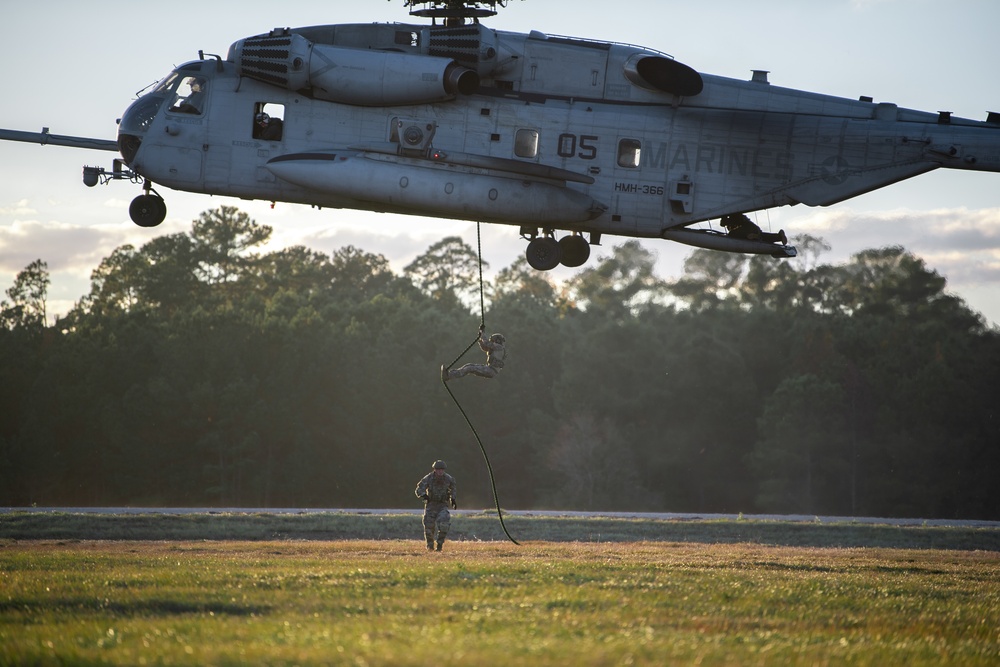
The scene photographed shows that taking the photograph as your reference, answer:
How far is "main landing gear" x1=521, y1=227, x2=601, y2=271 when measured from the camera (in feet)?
78.1

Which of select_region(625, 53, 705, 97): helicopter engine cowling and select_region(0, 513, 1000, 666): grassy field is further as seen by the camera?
select_region(625, 53, 705, 97): helicopter engine cowling

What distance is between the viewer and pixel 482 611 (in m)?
14.3

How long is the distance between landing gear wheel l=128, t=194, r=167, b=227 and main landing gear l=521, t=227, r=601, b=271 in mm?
7259

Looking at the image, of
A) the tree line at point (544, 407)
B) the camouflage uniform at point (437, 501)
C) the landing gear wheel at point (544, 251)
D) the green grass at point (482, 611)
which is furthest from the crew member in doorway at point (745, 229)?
the tree line at point (544, 407)

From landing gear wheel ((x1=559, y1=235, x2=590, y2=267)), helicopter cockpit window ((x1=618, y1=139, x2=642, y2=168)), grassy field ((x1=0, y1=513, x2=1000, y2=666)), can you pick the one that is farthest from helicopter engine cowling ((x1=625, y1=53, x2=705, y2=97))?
grassy field ((x1=0, y1=513, x2=1000, y2=666))

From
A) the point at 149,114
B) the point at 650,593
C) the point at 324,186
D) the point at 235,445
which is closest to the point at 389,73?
the point at 324,186

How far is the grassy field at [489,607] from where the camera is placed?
38.3 ft

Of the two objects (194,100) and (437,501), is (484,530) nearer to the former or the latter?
(437,501)

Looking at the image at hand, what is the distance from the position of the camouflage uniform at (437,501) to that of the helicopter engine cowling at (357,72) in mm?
8207

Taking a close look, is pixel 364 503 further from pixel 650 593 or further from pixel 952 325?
pixel 650 593

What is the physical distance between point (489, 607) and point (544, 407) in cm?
6433

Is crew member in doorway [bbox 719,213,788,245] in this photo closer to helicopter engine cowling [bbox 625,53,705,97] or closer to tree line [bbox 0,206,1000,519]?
helicopter engine cowling [bbox 625,53,705,97]

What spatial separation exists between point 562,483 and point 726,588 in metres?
58.5

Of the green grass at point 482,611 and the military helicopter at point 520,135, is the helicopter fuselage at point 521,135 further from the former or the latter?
the green grass at point 482,611
